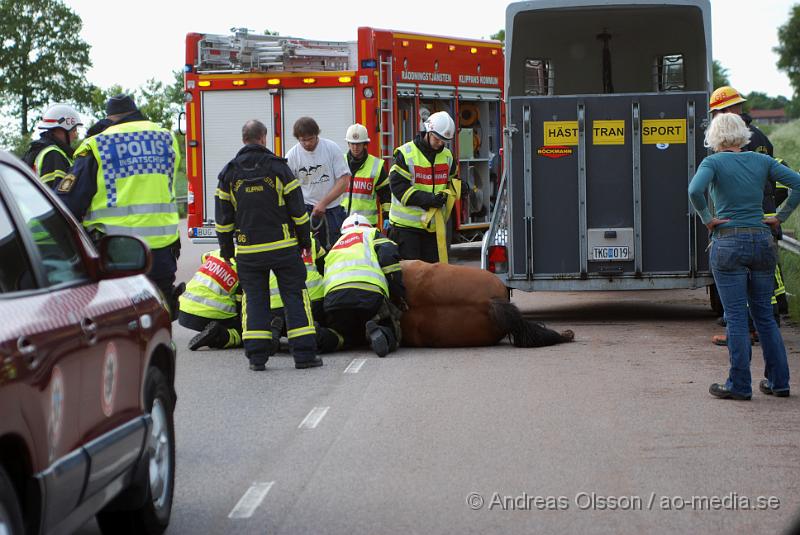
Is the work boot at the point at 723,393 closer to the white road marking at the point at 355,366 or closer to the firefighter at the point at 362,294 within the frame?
the white road marking at the point at 355,366

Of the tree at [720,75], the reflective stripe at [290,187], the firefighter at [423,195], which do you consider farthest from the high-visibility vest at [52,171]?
the tree at [720,75]

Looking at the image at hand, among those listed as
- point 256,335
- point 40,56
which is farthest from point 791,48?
point 256,335

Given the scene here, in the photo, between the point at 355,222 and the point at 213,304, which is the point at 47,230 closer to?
the point at 213,304

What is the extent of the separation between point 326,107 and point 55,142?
24.9 feet

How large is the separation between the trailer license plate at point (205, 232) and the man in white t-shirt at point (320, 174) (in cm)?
462

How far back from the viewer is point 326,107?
18250 mm

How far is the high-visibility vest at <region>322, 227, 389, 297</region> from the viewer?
11711mm

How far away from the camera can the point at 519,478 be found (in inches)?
267

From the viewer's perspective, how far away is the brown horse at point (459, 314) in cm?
1205

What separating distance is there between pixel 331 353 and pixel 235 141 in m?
7.22

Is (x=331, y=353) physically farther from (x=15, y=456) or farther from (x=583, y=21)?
(x=15, y=456)

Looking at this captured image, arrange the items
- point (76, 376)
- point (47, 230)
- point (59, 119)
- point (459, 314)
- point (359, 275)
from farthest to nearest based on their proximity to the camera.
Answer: point (459, 314), point (359, 275), point (59, 119), point (47, 230), point (76, 376)

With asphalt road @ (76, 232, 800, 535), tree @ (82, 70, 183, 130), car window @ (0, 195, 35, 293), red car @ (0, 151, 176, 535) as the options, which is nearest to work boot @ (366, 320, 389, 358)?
asphalt road @ (76, 232, 800, 535)

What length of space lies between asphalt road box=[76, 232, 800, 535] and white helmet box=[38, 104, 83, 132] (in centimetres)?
209
